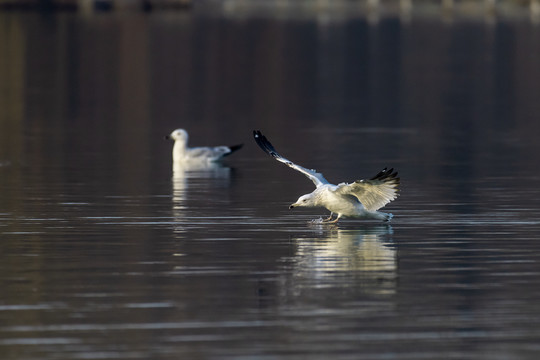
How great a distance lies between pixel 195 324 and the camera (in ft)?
44.1

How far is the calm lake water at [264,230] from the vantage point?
1309cm

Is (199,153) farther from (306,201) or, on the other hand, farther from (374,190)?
(374,190)

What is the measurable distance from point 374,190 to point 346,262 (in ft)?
8.73

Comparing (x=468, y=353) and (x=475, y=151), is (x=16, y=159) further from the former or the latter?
(x=468, y=353)

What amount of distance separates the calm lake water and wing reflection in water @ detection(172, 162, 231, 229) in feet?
0.24

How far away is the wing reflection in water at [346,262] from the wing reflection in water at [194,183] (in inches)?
Result: 109

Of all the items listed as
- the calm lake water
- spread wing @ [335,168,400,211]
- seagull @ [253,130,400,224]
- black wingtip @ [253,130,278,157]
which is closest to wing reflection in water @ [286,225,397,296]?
the calm lake water

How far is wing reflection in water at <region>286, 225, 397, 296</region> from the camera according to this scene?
15.2 meters

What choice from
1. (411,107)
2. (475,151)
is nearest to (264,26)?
(411,107)

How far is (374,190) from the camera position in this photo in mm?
19266

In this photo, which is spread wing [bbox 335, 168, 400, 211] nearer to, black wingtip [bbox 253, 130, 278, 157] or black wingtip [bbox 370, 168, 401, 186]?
black wingtip [bbox 370, 168, 401, 186]

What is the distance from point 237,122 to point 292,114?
3523mm

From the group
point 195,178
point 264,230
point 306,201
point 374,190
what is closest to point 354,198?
point 374,190

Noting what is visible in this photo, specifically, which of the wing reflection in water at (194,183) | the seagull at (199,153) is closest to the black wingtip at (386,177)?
the wing reflection in water at (194,183)
